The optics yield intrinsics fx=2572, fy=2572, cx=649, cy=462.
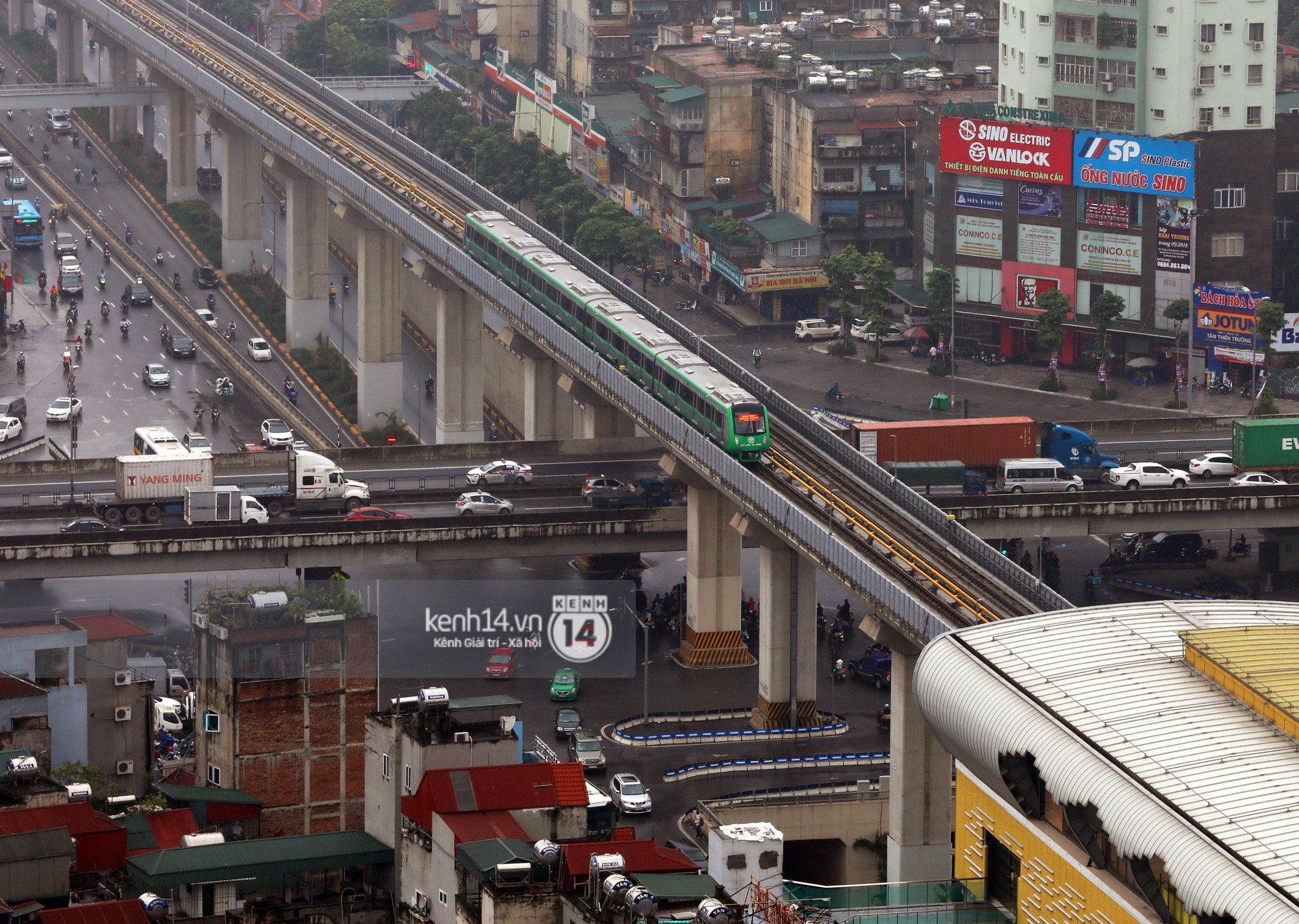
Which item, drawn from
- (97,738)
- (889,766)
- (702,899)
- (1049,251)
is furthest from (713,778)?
(1049,251)

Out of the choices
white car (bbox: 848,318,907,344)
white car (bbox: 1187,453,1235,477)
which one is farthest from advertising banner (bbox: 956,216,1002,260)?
white car (bbox: 1187,453,1235,477)

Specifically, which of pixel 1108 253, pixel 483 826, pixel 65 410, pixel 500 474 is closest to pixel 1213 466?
pixel 1108 253

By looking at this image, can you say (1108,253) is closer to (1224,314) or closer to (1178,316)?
(1178,316)

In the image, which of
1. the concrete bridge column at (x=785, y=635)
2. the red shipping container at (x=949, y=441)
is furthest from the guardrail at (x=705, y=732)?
the red shipping container at (x=949, y=441)

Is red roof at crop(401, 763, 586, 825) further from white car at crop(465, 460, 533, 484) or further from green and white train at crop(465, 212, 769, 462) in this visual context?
white car at crop(465, 460, 533, 484)

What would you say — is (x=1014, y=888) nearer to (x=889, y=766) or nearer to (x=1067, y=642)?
(x=1067, y=642)

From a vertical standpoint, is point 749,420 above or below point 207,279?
above
